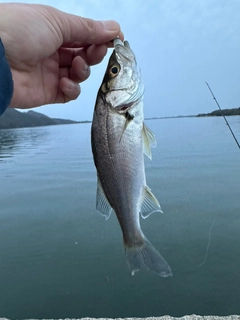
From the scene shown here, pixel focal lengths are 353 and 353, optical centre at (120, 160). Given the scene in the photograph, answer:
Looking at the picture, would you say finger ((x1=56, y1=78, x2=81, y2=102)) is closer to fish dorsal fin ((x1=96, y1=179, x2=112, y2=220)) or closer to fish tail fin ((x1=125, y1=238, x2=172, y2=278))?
fish dorsal fin ((x1=96, y1=179, x2=112, y2=220))

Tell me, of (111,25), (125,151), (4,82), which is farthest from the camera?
(111,25)

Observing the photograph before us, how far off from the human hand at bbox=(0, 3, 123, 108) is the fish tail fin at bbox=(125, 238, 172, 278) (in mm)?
1621

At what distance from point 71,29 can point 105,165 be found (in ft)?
4.49

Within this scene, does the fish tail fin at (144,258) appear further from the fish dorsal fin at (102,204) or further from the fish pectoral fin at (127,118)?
the fish pectoral fin at (127,118)

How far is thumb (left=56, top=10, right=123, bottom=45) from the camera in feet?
9.24

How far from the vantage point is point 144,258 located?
221 centimetres

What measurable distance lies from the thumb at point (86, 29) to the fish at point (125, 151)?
1.83 feet

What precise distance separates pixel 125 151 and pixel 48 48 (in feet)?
4.63

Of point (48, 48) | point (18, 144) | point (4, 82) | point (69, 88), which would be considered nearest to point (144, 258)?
point (4, 82)

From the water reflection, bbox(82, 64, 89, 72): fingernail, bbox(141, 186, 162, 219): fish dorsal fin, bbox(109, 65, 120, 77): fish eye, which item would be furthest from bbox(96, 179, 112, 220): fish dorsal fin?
the water reflection

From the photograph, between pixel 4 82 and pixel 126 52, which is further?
Answer: pixel 4 82

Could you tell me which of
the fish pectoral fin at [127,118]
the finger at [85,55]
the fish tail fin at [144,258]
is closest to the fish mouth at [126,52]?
the fish pectoral fin at [127,118]

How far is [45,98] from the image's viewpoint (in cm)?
343

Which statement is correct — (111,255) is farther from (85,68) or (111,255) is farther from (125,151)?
(125,151)
